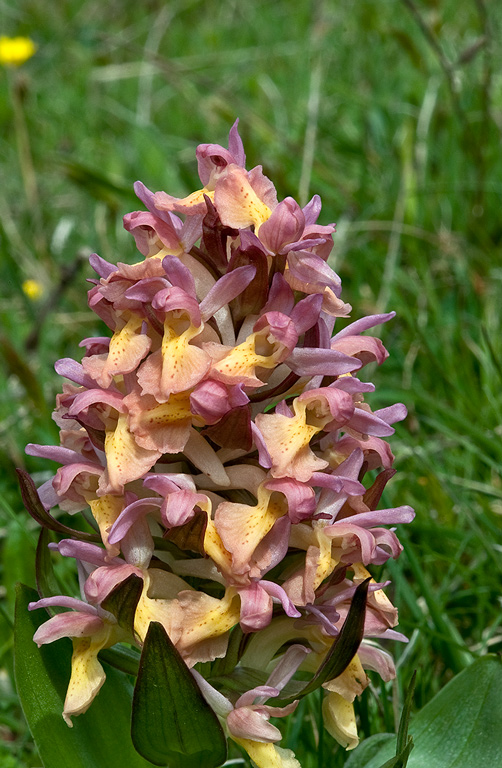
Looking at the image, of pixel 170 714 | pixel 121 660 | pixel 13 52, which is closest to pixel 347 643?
pixel 170 714

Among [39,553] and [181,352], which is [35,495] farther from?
[181,352]

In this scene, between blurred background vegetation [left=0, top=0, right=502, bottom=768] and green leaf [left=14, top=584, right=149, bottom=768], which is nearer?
green leaf [left=14, top=584, right=149, bottom=768]

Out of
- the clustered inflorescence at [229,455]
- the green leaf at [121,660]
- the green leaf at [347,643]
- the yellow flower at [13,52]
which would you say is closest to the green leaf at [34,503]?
the clustered inflorescence at [229,455]

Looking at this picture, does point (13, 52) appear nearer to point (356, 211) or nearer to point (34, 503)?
point (356, 211)

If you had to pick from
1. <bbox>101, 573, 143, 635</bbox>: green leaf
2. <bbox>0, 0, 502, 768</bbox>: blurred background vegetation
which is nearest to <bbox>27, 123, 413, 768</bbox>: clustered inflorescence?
<bbox>101, 573, 143, 635</bbox>: green leaf

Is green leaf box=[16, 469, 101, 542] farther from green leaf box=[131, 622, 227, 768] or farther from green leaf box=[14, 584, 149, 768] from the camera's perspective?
green leaf box=[131, 622, 227, 768]

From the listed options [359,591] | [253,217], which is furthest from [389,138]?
[359,591]

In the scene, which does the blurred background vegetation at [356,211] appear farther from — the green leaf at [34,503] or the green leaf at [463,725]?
the green leaf at [34,503]
